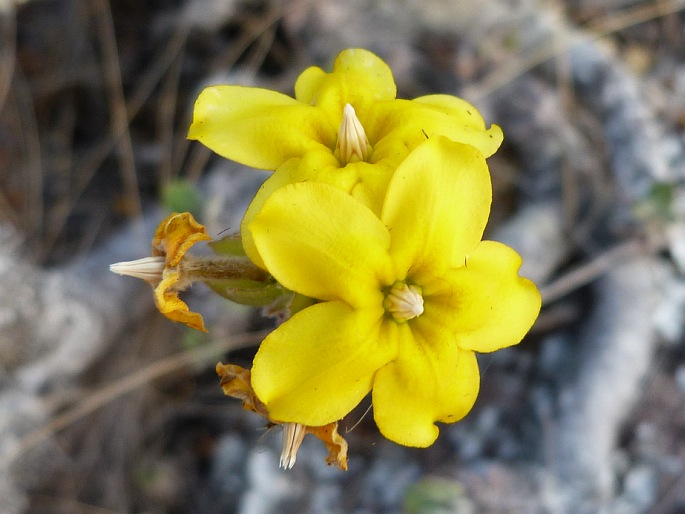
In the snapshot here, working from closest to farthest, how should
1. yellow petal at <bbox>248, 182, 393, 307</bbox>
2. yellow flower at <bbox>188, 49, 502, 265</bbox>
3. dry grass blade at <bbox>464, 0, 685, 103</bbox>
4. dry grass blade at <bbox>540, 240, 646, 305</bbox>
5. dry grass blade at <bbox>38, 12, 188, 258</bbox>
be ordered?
yellow petal at <bbox>248, 182, 393, 307</bbox>
yellow flower at <bbox>188, 49, 502, 265</bbox>
dry grass blade at <bbox>540, 240, 646, 305</bbox>
dry grass blade at <bbox>464, 0, 685, 103</bbox>
dry grass blade at <bbox>38, 12, 188, 258</bbox>

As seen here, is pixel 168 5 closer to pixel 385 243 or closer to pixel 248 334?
pixel 248 334

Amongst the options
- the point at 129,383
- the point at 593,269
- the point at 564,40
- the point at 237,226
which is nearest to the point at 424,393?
the point at 237,226

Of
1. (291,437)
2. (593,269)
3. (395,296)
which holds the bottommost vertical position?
(593,269)

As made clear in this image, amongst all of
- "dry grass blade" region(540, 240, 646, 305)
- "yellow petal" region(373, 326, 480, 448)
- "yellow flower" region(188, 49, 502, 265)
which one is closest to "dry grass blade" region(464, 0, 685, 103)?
"dry grass blade" region(540, 240, 646, 305)

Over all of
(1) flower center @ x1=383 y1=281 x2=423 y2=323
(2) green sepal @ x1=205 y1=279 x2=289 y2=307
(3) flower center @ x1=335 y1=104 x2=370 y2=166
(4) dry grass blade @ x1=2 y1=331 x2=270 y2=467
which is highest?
(3) flower center @ x1=335 y1=104 x2=370 y2=166

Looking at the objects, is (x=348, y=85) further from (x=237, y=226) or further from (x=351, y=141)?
(x=237, y=226)

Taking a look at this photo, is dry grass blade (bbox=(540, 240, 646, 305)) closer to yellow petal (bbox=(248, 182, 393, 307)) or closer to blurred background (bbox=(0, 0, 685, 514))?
blurred background (bbox=(0, 0, 685, 514))
